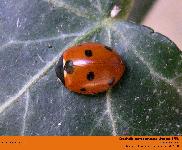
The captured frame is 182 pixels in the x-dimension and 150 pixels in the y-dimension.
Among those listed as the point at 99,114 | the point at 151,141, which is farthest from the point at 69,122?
the point at 151,141

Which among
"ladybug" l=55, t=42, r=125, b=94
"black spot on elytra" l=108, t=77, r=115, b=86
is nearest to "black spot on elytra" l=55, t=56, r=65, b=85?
"ladybug" l=55, t=42, r=125, b=94

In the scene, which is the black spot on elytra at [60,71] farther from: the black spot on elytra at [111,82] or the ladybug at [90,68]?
the black spot on elytra at [111,82]

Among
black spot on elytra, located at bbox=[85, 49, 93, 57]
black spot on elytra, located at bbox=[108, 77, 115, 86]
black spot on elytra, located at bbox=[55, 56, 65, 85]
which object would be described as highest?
black spot on elytra, located at bbox=[85, 49, 93, 57]

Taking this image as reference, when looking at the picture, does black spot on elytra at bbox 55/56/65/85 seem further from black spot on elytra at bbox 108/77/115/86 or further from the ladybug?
black spot on elytra at bbox 108/77/115/86

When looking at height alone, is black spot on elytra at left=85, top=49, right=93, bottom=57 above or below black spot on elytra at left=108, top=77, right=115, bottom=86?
above

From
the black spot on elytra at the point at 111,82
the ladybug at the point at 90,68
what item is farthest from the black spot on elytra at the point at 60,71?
the black spot on elytra at the point at 111,82
